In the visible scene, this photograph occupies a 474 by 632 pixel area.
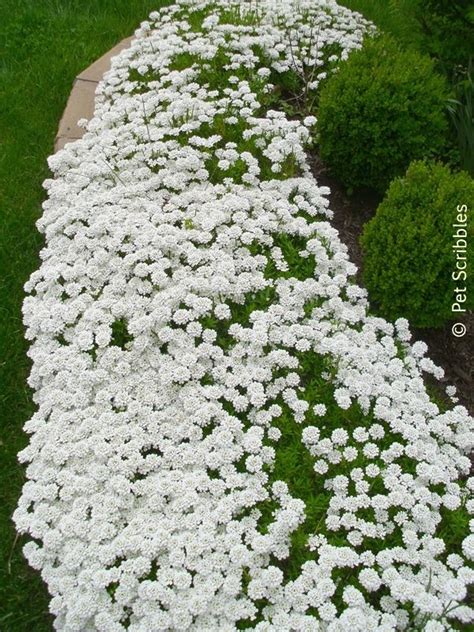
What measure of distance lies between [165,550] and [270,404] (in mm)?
1008

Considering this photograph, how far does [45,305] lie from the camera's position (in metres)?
4.18

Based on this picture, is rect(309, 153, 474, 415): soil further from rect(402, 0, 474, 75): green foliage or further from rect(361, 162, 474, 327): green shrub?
rect(402, 0, 474, 75): green foliage

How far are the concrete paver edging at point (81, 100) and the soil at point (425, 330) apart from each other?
2151 millimetres

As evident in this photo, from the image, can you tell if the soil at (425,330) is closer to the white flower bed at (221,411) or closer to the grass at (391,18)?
the white flower bed at (221,411)

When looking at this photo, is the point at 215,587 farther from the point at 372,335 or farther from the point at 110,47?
the point at 110,47

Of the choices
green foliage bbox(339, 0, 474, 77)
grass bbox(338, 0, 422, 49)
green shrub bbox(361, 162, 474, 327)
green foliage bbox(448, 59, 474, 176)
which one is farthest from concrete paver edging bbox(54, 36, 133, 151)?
green foliage bbox(448, 59, 474, 176)

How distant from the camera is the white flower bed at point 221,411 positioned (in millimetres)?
3039

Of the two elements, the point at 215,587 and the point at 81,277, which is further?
the point at 81,277

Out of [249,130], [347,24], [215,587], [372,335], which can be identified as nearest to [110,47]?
[347,24]

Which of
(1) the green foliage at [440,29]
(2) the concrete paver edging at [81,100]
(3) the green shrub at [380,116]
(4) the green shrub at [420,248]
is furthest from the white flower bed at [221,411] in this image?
(1) the green foliage at [440,29]

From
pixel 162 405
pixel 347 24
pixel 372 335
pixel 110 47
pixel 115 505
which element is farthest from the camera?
pixel 110 47

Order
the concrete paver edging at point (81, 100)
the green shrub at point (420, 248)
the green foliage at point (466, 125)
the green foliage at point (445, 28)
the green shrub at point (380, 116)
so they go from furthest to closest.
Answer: the concrete paver edging at point (81, 100) → the green foliage at point (445, 28) → the green foliage at point (466, 125) → the green shrub at point (380, 116) → the green shrub at point (420, 248)

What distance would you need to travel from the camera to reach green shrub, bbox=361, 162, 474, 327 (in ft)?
12.7

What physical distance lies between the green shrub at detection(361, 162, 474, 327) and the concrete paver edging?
118 inches
